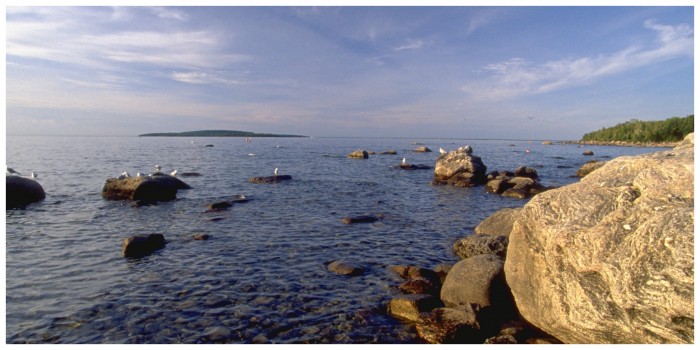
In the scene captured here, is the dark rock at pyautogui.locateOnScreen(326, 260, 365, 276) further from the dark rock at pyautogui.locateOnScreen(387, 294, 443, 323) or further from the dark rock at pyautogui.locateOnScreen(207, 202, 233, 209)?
the dark rock at pyautogui.locateOnScreen(207, 202, 233, 209)

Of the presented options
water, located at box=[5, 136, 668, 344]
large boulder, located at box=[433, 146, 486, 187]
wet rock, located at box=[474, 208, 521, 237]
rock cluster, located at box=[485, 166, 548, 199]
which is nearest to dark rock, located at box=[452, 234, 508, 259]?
water, located at box=[5, 136, 668, 344]

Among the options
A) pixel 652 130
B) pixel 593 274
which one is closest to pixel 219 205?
pixel 593 274

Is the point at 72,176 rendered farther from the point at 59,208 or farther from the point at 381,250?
the point at 381,250

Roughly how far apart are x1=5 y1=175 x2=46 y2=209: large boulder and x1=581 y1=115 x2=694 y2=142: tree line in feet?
393

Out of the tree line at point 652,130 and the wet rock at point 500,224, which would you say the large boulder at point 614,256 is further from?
the tree line at point 652,130

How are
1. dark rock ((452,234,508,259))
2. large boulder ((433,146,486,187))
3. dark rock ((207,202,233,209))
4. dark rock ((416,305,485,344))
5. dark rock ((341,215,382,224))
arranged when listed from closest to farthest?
dark rock ((416,305,485,344))
dark rock ((452,234,508,259))
dark rock ((341,215,382,224))
dark rock ((207,202,233,209))
large boulder ((433,146,486,187))

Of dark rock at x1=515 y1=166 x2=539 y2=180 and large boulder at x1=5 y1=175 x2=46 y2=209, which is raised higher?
dark rock at x1=515 y1=166 x2=539 y2=180

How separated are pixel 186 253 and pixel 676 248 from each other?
13035 millimetres

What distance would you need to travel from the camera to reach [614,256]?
6.58 m

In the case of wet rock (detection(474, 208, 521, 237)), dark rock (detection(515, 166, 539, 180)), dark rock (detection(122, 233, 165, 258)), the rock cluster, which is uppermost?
dark rock (detection(515, 166, 539, 180))

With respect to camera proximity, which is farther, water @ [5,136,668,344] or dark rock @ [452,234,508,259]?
dark rock @ [452,234,508,259]

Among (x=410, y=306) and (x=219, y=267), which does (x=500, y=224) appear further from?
(x=219, y=267)

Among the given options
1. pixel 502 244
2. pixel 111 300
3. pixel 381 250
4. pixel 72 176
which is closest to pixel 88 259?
pixel 111 300

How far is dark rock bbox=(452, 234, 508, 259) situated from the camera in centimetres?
1304
